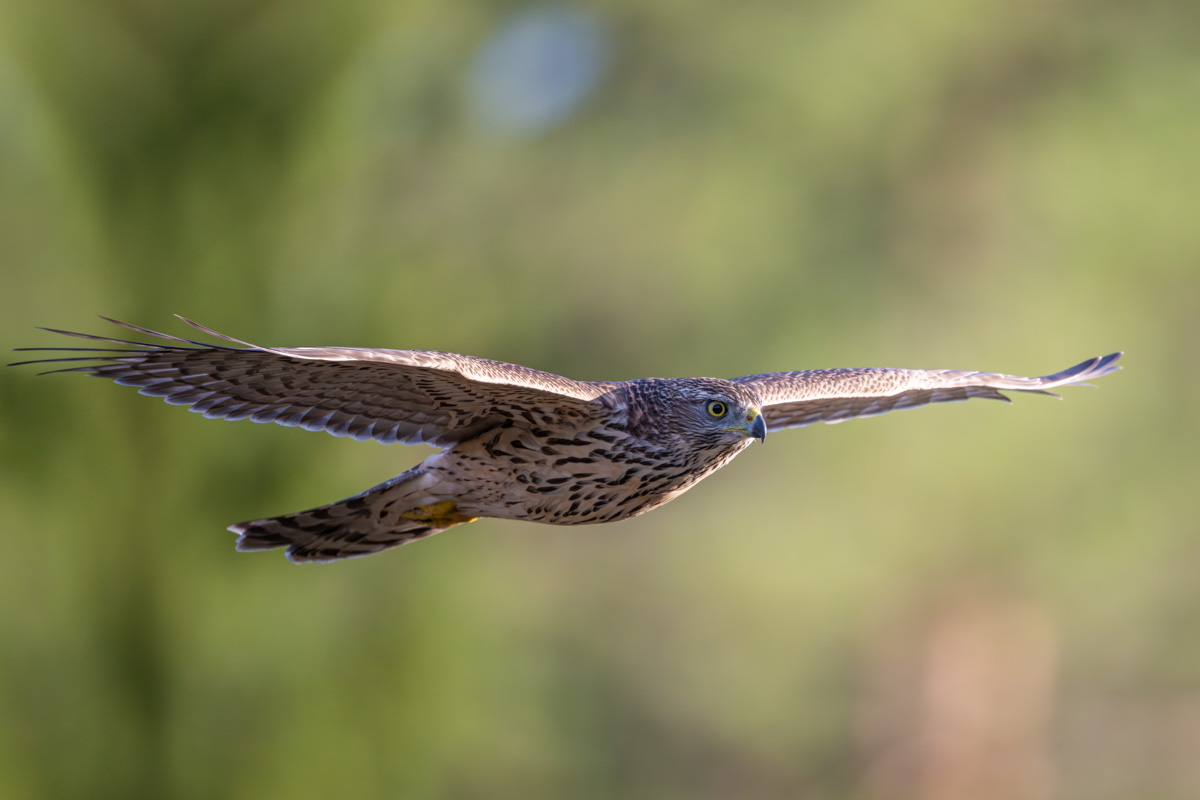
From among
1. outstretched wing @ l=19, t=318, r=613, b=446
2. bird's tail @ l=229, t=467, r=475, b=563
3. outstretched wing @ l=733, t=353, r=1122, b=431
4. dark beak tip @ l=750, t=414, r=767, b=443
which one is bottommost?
bird's tail @ l=229, t=467, r=475, b=563

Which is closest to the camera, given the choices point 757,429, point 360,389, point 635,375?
point 360,389

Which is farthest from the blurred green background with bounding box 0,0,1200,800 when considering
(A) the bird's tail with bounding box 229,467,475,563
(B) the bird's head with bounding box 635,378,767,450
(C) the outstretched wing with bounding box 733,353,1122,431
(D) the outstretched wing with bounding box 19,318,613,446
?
(B) the bird's head with bounding box 635,378,767,450

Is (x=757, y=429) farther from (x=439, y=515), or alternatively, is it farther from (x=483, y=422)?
(x=439, y=515)

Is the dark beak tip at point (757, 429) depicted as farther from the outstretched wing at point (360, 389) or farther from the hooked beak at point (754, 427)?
the outstretched wing at point (360, 389)

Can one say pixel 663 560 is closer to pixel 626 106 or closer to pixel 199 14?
pixel 626 106

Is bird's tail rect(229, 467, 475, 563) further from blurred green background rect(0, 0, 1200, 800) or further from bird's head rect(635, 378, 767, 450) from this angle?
blurred green background rect(0, 0, 1200, 800)

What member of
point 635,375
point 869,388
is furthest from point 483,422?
point 635,375
